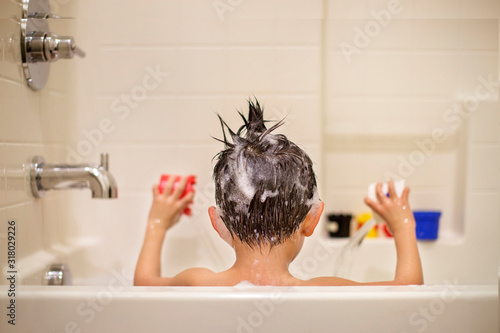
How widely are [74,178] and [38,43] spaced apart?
0.31m

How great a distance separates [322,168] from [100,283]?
2.68ft

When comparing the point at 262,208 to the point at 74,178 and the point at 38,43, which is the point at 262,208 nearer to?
the point at 74,178

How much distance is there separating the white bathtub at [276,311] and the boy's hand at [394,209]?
347mm

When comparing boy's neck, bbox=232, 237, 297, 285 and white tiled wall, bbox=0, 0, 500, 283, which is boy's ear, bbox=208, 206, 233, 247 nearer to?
boy's neck, bbox=232, 237, 297, 285

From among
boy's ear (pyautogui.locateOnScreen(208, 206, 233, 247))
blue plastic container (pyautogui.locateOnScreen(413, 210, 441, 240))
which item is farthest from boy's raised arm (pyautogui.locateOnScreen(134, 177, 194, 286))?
blue plastic container (pyautogui.locateOnScreen(413, 210, 441, 240))

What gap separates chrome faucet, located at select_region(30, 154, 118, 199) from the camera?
1.00 meters

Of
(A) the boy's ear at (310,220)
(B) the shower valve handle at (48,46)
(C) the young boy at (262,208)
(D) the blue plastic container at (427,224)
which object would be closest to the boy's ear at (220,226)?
(C) the young boy at (262,208)

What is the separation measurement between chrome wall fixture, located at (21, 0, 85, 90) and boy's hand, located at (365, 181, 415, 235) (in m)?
0.83

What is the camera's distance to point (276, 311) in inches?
Result: 27.4

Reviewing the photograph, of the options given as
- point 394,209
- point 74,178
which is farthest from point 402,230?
point 74,178

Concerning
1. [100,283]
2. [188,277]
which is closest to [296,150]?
[188,277]

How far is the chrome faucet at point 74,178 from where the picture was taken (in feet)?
3.27

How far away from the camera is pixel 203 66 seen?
4.58ft

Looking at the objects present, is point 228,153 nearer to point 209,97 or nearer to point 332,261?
point 209,97
